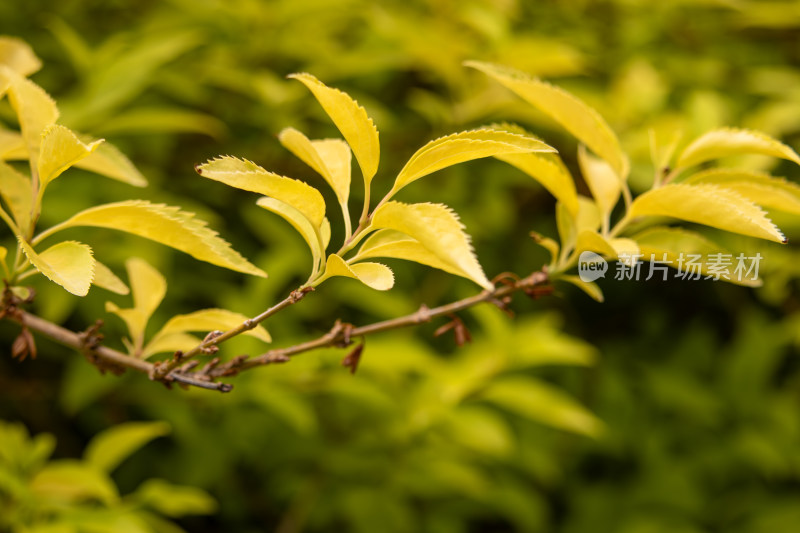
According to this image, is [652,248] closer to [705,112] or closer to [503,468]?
[705,112]

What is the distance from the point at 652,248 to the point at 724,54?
144cm

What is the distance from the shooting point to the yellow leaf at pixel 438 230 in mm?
422

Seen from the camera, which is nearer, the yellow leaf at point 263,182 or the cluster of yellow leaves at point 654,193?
the yellow leaf at point 263,182

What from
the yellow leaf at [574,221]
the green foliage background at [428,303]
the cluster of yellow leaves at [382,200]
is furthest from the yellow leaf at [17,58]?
the yellow leaf at [574,221]

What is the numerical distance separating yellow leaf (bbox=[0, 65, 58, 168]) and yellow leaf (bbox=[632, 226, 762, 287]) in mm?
552

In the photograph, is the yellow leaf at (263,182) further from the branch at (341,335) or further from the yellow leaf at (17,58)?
the yellow leaf at (17,58)

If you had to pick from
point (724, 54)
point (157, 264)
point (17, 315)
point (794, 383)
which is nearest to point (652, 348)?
point (794, 383)

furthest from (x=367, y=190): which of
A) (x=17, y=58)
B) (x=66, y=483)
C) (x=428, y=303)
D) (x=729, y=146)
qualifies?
(x=428, y=303)

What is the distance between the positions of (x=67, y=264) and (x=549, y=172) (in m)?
0.41

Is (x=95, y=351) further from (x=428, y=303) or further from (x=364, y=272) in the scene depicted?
(x=428, y=303)

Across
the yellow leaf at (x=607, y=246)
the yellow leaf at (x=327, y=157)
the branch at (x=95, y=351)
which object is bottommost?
the branch at (x=95, y=351)

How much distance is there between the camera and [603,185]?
0.69 metres

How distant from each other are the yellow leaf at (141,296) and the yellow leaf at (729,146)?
1.77ft

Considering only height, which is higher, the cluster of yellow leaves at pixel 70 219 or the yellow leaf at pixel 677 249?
the yellow leaf at pixel 677 249
